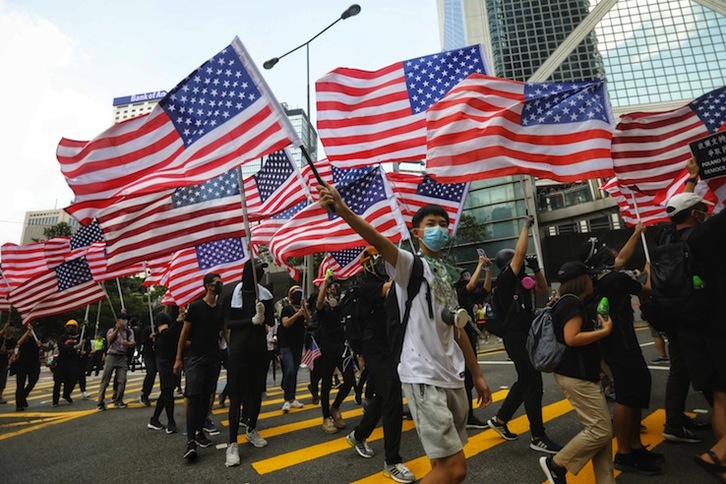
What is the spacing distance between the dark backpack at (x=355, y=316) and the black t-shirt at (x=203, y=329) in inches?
65.9

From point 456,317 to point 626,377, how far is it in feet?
7.06

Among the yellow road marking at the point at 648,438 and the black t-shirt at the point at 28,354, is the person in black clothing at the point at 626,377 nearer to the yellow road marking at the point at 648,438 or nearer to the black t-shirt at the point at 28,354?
the yellow road marking at the point at 648,438

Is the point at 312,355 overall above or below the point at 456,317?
below

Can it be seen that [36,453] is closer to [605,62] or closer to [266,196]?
[266,196]

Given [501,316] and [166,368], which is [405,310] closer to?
[501,316]

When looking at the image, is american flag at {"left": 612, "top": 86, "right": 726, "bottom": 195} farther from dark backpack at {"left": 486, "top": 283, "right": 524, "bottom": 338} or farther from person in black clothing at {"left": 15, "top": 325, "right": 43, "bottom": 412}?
person in black clothing at {"left": 15, "top": 325, "right": 43, "bottom": 412}

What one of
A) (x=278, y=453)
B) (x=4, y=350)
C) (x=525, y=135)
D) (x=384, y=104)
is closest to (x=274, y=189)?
(x=384, y=104)

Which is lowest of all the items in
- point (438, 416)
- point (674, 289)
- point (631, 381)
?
point (631, 381)

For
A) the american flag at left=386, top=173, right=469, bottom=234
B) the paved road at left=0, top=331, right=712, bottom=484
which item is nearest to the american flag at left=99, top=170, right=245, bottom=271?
the paved road at left=0, top=331, right=712, bottom=484

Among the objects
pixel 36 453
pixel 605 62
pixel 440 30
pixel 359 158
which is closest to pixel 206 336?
pixel 36 453

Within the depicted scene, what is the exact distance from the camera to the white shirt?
2.35 meters

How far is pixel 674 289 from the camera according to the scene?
10.1ft

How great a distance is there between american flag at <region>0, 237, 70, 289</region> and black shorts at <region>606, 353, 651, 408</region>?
14.0m

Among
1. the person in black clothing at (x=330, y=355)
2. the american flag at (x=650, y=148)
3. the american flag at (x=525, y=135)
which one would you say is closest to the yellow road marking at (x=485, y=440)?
the person in black clothing at (x=330, y=355)
